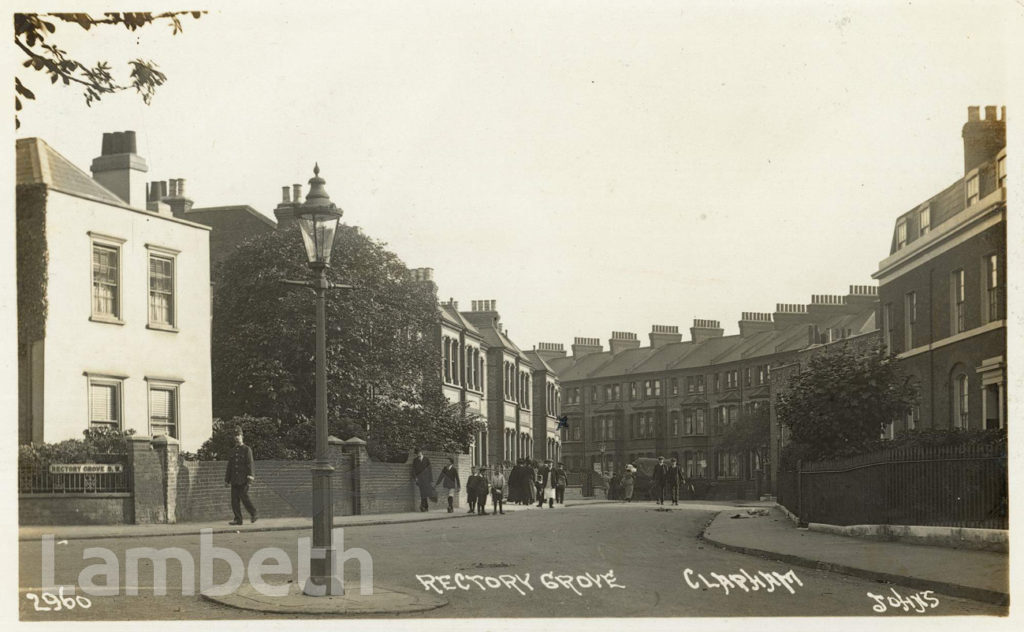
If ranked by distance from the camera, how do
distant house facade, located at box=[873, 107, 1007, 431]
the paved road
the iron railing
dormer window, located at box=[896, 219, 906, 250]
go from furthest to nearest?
1. dormer window, located at box=[896, 219, 906, 250]
2. the iron railing
3. distant house facade, located at box=[873, 107, 1007, 431]
4. the paved road

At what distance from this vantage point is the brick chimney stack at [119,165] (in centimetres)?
1405

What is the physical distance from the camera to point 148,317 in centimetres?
1702

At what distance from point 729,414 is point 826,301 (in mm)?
46316

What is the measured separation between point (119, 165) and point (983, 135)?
10164 millimetres

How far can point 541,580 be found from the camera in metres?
13.0

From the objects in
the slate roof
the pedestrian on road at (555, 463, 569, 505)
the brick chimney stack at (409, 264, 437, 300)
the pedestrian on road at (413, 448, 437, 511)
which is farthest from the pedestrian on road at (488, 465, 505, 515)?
the brick chimney stack at (409, 264, 437, 300)

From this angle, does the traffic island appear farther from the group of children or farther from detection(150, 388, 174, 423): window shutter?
the group of children

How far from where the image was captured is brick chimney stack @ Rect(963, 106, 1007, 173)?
13.1 m

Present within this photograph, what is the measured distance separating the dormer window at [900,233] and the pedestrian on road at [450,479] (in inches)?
431

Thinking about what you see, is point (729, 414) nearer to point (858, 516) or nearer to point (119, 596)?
point (858, 516)

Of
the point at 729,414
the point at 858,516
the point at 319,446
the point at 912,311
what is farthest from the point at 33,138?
the point at 729,414

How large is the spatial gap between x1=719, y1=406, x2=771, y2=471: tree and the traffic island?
44.4 meters

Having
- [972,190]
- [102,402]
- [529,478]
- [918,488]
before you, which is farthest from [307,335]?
[529,478]

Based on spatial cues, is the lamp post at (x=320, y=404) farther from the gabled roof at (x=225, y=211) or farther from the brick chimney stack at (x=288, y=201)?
the gabled roof at (x=225, y=211)
